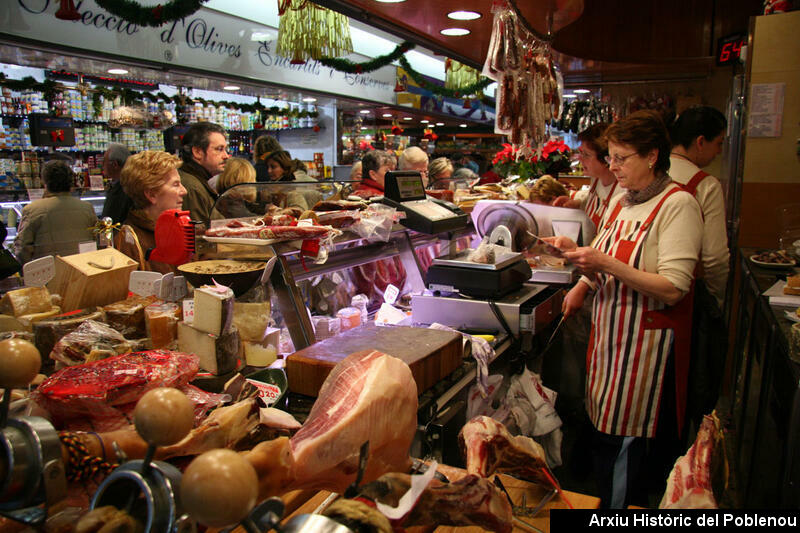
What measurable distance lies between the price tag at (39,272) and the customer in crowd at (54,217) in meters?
3.21

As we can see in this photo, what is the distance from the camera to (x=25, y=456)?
71 cm

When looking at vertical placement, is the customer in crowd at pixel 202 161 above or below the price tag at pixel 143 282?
above

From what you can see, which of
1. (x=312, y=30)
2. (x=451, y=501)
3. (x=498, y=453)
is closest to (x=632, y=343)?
(x=498, y=453)

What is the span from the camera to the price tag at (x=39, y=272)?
5.53 feet

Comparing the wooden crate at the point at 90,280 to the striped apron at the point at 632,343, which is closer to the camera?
the wooden crate at the point at 90,280

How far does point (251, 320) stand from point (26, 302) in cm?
63

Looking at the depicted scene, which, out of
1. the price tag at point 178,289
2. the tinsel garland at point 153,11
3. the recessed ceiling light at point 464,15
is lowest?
the price tag at point 178,289

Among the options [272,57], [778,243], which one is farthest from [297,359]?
[272,57]

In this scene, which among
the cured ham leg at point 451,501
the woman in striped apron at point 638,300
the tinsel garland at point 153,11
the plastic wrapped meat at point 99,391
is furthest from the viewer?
the tinsel garland at point 153,11

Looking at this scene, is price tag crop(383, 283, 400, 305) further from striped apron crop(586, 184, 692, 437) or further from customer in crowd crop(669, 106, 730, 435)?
customer in crowd crop(669, 106, 730, 435)

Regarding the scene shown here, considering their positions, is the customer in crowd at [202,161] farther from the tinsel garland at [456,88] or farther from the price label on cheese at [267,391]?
the tinsel garland at [456,88]

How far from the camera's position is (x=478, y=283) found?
2848 mm

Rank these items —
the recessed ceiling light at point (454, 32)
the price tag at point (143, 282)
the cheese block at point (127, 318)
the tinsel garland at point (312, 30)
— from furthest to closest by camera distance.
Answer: the tinsel garland at point (312, 30)
the recessed ceiling light at point (454, 32)
the price tag at point (143, 282)
the cheese block at point (127, 318)

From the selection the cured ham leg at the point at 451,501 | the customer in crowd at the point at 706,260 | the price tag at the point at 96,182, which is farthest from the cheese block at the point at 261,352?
the price tag at the point at 96,182
